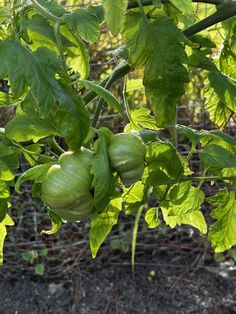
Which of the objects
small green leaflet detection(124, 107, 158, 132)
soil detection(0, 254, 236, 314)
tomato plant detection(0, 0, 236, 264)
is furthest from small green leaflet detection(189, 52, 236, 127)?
soil detection(0, 254, 236, 314)

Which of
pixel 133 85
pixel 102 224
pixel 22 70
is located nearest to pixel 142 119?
pixel 133 85

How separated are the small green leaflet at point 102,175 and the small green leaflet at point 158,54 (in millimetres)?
106

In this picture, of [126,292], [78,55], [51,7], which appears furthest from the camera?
[126,292]

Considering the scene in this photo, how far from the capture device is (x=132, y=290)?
2.69 m

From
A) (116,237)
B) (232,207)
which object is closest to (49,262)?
(116,237)

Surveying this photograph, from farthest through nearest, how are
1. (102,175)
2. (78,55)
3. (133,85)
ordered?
(133,85)
(78,55)
(102,175)

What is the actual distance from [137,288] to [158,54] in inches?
81.4

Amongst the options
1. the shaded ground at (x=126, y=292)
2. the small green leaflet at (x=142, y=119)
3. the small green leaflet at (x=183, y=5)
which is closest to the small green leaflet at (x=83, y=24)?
the small green leaflet at (x=183, y=5)

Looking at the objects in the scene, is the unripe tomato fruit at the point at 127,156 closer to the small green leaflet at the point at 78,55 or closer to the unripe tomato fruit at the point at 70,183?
the unripe tomato fruit at the point at 70,183

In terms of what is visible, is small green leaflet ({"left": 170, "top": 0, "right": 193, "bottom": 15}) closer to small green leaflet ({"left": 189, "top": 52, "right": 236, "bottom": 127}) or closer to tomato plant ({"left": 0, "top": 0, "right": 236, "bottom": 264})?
tomato plant ({"left": 0, "top": 0, "right": 236, "bottom": 264})

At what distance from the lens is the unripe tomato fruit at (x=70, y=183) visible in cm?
68

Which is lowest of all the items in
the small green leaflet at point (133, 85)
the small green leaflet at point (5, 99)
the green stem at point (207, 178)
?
the green stem at point (207, 178)

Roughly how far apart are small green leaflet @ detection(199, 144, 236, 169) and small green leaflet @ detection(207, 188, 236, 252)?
0.11 meters

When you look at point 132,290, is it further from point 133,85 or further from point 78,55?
point 78,55
